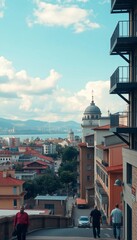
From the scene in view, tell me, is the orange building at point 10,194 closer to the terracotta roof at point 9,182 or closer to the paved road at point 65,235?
the terracotta roof at point 9,182

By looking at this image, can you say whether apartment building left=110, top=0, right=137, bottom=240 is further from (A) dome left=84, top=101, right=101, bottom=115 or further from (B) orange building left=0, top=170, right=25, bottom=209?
(A) dome left=84, top=101, right=101, bottom=115

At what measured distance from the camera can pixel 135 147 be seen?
21219 mm

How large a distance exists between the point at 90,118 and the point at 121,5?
3088 inches

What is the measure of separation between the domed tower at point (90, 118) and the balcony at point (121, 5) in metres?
73.2

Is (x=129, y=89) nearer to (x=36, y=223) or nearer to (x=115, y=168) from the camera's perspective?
(x=36, y=223)

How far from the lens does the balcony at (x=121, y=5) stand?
64.1 ft

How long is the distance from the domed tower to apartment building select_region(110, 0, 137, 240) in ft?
238

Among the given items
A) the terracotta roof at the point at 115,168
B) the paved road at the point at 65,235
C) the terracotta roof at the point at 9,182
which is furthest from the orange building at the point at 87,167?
the paved road at the point at 65,235

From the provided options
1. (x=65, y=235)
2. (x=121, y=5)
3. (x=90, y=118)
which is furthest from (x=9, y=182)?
(x=90, y=118)

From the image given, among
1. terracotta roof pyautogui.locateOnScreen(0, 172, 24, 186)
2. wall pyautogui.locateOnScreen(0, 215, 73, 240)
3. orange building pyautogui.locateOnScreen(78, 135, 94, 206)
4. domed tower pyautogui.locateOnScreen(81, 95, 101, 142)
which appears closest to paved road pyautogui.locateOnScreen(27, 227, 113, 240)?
wall pyautogui.locateOnScreen(0, 215, 73, 240)

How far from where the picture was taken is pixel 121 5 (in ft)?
66.1

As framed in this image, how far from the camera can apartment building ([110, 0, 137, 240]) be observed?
18.5 meters

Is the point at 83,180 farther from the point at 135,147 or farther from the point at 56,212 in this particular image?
the point at 135,147

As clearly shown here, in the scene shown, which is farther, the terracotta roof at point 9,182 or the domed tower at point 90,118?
the domed tower at point 90,118
